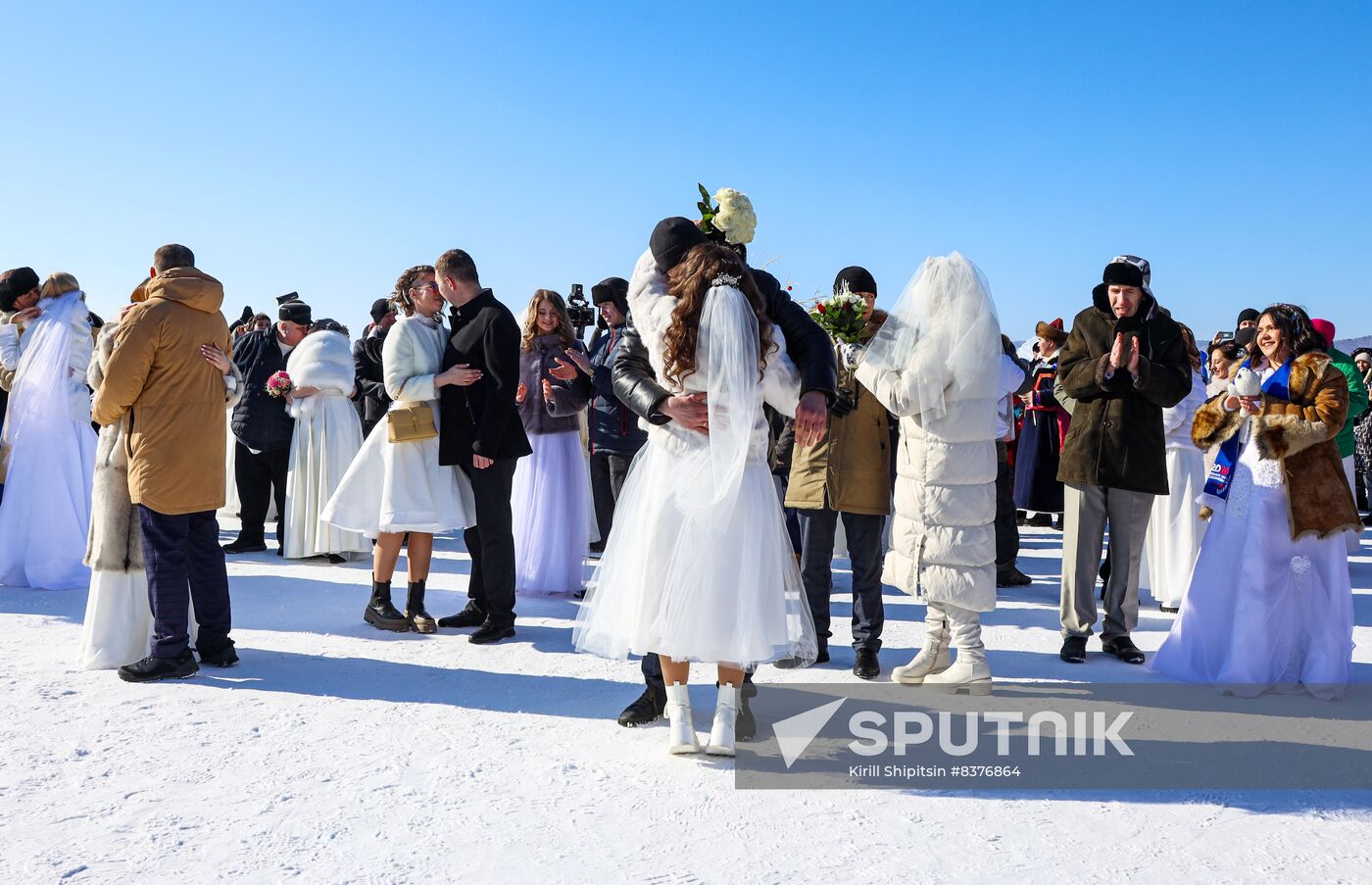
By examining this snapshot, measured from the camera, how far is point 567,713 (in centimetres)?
431

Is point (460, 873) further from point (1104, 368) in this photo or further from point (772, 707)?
point (1104, 368)

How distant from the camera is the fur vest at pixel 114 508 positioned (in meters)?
4.84

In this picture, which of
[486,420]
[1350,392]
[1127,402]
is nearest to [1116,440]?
[1127,402]

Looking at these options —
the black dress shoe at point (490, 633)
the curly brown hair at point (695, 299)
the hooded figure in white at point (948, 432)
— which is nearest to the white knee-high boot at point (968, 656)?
the hooded figure in white at point (948, 432)

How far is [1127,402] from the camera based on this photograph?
5.32 meters

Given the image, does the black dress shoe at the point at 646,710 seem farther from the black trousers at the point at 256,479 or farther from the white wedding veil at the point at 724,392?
the black trousers at the point at 256,479

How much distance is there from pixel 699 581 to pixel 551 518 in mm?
3682

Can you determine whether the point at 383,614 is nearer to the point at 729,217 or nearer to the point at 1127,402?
the point at 729,217

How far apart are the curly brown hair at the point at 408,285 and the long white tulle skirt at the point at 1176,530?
202 inches

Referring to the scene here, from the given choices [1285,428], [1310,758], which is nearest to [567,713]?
[1310,758]

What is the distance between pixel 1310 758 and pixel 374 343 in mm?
6357

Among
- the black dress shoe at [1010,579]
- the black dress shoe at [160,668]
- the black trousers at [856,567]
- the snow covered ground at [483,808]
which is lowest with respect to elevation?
the snow covered ground at [483,808]

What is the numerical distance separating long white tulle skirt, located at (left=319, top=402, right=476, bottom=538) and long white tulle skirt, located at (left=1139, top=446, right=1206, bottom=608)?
185 inches

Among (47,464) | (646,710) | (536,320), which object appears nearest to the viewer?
(646,710)
